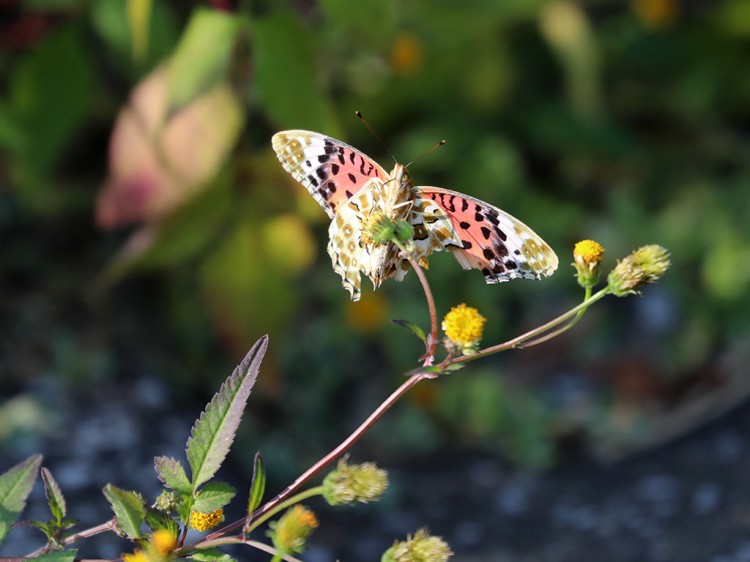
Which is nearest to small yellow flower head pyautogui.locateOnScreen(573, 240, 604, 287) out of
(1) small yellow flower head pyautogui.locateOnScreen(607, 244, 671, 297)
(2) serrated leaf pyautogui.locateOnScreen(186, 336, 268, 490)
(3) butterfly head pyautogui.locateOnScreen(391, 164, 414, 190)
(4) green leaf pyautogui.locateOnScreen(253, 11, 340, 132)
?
(1) small yellow flower head pyautogui.locateOnScreen(607, 244, 671, 297)

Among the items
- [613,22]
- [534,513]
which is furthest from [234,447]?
[613,22]

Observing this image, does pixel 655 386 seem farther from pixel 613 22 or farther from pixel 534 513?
pixel 613 22

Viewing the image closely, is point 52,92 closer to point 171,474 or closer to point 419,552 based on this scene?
point 171,474

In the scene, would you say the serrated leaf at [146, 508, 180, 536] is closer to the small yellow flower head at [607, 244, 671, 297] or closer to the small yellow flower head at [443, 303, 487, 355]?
the small yellow flower head at [443, 303, 487, 355]

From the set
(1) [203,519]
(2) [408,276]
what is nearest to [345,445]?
(1) [203,519]

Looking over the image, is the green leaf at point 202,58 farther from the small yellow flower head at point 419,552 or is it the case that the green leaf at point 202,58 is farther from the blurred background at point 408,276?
the small yellow flower head at point 419,552

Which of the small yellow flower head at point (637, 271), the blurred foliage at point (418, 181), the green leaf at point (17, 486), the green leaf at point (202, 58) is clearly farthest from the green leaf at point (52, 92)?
the small yellow flower head at point (637, 271)
